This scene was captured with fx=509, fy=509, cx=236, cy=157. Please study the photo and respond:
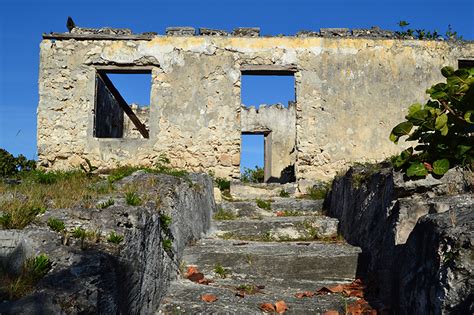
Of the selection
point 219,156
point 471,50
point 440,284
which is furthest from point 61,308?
point 471,50

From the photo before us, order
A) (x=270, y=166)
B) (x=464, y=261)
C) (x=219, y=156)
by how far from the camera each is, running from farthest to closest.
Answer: (x=270, y=166) < (x=219, y=156) < (x=464, y=261)

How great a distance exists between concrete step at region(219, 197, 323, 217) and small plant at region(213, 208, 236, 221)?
7 centimetres

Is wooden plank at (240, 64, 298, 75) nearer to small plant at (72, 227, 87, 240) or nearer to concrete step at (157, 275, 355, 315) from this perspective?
concrete step at (157, 275, 355, 315)

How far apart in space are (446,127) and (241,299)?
207 centimetres

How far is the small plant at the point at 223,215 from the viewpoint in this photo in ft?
21.5

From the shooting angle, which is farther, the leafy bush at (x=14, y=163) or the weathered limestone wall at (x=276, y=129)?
the weathered limestone wall at (x=276, y=129)

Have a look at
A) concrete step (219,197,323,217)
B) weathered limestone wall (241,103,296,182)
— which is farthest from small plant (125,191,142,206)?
weathered limestone wall (241,103,296,182)

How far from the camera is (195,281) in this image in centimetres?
420

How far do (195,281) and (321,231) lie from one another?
6.76 feet

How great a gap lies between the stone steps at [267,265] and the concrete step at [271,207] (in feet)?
2.96

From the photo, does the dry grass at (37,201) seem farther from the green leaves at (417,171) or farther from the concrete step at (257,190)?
the concrete step at (257,190)

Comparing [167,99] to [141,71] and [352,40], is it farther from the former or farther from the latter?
[352,40]

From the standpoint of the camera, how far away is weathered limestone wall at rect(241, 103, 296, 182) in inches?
739

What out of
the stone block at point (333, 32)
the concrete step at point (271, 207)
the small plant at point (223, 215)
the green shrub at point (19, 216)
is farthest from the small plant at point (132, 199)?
the stone block at point (333, 32)
